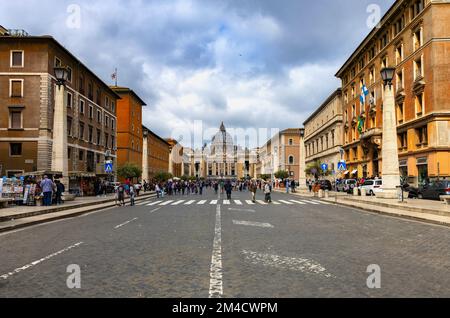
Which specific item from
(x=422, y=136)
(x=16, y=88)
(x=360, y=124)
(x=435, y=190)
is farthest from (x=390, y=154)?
(x=16, y=88)

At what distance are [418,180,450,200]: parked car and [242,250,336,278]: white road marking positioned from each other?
20658 millimetres

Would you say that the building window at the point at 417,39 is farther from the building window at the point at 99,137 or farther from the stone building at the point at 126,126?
the stone building at the point at 126,126

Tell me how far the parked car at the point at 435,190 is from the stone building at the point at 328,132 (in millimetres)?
29622

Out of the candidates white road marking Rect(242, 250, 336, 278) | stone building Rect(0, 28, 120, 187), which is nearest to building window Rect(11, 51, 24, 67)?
stone building Rect(0, 28, 120, 187)

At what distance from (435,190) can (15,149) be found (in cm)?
3714

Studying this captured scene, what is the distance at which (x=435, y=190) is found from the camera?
26.2 m

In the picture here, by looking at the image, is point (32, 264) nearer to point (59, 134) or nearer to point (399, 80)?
point (59, 134)

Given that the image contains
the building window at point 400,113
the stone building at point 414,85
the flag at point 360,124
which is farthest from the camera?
the flag at point 360,124

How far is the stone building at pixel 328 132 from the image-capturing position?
67.2m

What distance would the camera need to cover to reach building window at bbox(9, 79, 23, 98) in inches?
1475

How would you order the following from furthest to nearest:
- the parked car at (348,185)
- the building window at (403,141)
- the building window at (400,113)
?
the parked car at (348,185) < the building window at (400,113) < the building window at (403,141)

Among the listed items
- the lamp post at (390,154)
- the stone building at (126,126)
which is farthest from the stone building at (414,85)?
the stone building at (126,126)

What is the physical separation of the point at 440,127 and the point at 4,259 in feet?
112

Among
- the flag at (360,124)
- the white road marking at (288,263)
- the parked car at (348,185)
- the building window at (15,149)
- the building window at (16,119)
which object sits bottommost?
the white road marking at (288,263)
